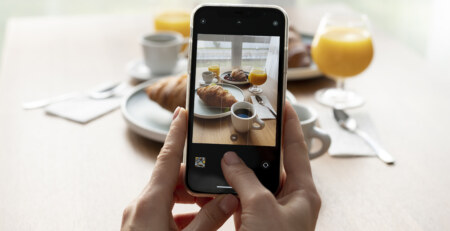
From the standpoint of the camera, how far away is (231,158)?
614 millimetres

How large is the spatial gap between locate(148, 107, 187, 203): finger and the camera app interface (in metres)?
0.04

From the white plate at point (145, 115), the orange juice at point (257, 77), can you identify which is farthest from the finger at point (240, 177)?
the white plate at point (145, 115)

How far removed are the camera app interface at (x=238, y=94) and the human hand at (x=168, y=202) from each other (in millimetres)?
37

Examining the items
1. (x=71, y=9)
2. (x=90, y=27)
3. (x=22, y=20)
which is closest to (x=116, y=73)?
(x=90, y=27)

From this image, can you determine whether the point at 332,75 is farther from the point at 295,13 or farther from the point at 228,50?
the point at 295,13

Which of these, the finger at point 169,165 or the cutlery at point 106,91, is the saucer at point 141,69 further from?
the finger at point 169,165

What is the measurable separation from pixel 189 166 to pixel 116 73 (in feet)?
2.21

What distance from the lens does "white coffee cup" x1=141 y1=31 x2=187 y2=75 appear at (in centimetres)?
119

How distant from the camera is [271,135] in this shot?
632 millimetres

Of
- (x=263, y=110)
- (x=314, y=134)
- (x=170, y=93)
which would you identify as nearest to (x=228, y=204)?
(x=263, y=110)

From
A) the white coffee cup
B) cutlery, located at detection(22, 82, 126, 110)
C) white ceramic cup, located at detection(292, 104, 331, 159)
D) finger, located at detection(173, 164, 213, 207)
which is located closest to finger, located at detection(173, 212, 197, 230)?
finger, located at detection(173, 164, 213, 207)

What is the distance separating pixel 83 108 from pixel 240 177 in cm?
57

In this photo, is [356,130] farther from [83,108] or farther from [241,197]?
[83,108]

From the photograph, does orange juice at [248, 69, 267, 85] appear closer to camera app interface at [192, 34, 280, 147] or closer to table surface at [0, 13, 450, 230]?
camera app interface at [192, 34, 280, 147]
